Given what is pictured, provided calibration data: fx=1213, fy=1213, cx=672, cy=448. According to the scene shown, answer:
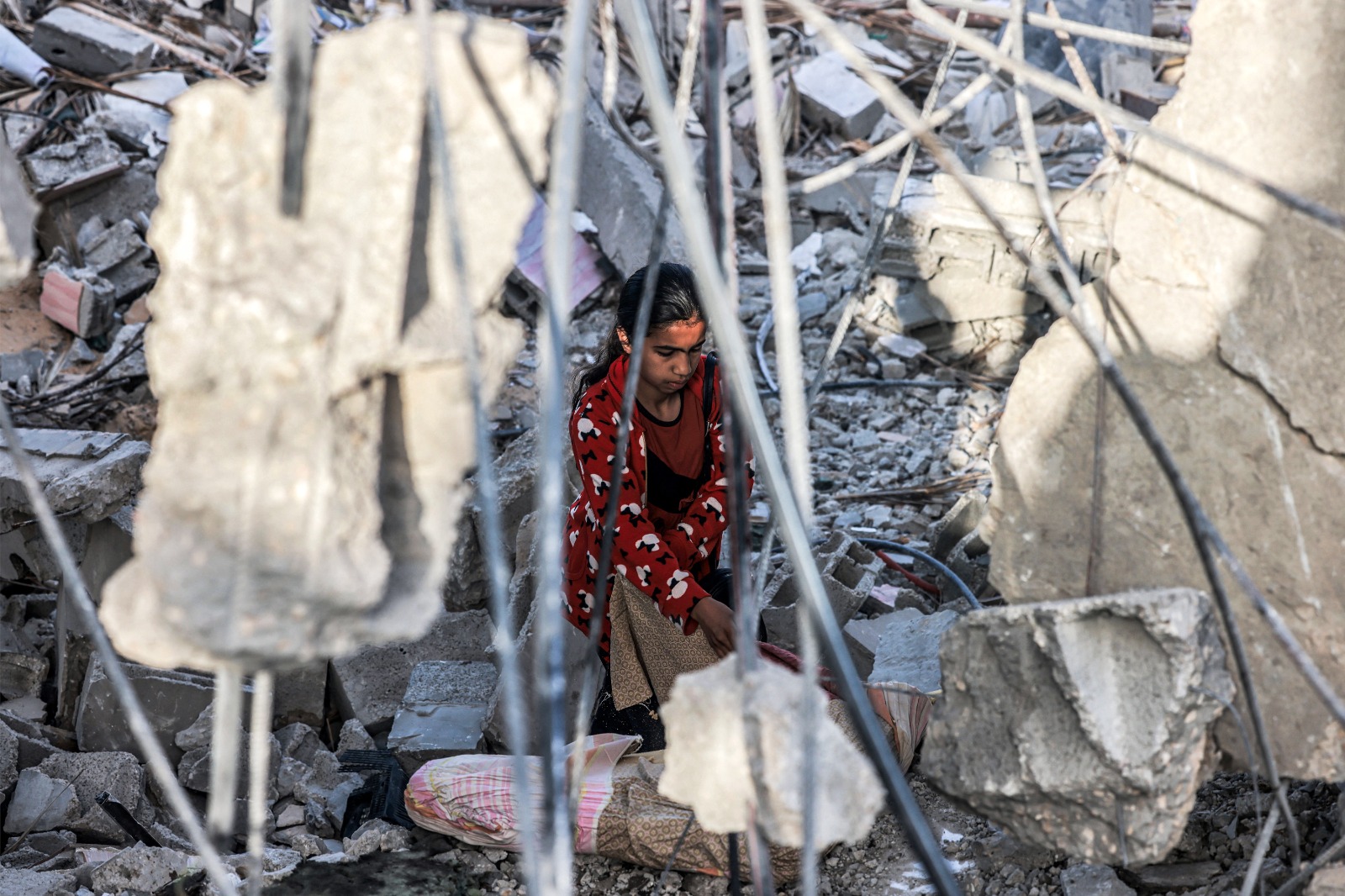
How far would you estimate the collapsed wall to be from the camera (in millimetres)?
2199

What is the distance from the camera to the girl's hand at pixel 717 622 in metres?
3.35

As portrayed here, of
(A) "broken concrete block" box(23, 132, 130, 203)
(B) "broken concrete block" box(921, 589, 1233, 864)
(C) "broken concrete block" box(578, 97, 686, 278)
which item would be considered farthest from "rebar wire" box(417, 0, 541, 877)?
(A) "broken concrete block" box(23, 132, 130, 203)

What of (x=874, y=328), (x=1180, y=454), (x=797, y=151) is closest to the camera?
(x=1180, y=454)

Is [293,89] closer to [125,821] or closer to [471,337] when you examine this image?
[471,337]

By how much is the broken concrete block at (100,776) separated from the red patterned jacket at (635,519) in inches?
59.8

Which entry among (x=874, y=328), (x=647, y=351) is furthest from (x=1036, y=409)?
(x=874, y=328)

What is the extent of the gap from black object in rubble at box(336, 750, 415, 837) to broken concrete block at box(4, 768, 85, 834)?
2.65 ft

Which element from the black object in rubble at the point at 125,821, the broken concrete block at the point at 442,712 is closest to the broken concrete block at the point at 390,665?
the broken concrete block at the point at 442,712

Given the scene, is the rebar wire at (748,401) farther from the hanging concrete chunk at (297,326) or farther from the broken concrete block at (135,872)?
the broken concrete block at (135,872)

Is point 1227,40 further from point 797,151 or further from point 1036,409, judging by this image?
point 797,151

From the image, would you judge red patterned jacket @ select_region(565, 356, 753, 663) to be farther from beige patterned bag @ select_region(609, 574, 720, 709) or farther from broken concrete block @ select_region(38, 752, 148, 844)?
broken concrete block @ select_region(38, 752, 148, 844)

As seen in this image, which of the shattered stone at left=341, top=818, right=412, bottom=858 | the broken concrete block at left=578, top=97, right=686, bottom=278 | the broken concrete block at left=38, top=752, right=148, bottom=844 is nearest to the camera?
the shattered stone at left=341, top=818, right=412, bottom=858

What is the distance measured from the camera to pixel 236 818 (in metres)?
3.94

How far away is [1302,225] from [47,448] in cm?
398
